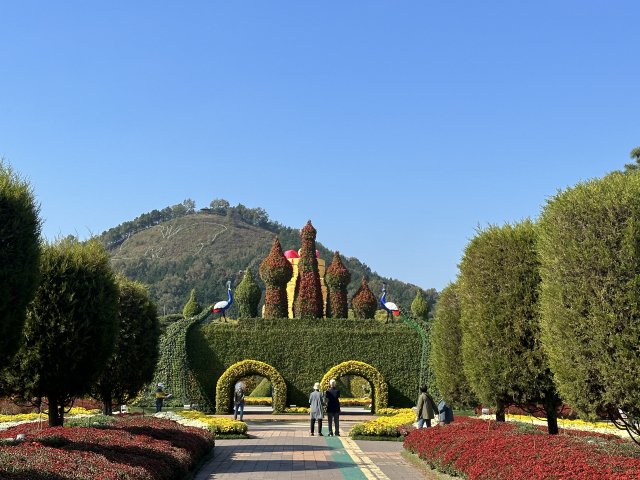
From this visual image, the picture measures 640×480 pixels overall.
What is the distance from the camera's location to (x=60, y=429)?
1102 cm

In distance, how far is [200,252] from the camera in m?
118

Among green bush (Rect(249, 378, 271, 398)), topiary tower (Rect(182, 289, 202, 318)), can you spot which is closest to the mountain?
green bush (Rect(249, 378, 271, 398))

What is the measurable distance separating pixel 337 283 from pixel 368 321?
2136 millimetres

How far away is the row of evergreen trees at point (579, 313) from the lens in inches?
318

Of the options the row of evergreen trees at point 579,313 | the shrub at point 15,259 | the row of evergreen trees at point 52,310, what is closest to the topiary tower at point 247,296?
the row of evergreen trees at point 52,310

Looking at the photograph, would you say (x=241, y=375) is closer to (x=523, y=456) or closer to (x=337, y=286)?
(x=337, y=286)

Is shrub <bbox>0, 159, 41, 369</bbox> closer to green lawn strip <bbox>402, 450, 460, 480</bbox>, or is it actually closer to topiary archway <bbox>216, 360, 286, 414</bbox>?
green lawn strip <bbox>402, 450, 460, 480</bbox>

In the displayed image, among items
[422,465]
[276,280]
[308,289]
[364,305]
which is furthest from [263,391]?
[422,465]

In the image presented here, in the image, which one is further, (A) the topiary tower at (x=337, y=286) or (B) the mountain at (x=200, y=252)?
(B) the mountain at (x=200, y=252)

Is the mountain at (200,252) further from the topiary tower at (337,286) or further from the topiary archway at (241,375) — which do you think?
the topiary archway at (241,375)

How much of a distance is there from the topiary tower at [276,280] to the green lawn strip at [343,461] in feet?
33.8

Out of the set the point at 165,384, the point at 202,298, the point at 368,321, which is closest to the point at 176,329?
the point at 165,384

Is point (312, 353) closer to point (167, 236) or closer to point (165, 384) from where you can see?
point (165, 384)

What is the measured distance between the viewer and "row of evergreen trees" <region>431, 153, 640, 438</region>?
8086mm
